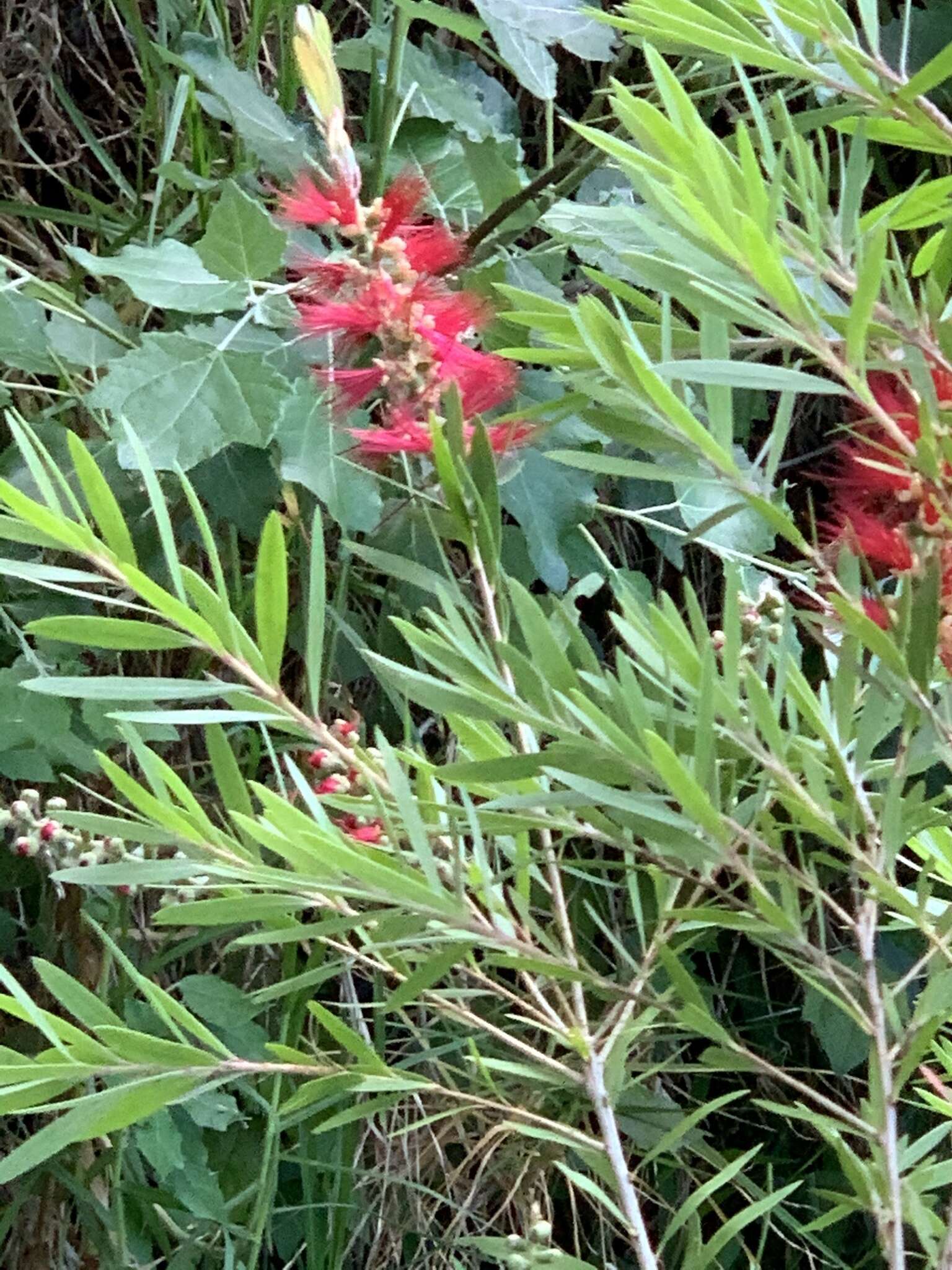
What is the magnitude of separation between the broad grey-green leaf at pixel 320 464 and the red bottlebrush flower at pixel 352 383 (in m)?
0.13

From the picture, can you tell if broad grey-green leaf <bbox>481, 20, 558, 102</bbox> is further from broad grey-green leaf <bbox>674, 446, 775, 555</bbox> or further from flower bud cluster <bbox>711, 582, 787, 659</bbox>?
flower bud cluster <bbox>711, 582, 787, 659</bbox>

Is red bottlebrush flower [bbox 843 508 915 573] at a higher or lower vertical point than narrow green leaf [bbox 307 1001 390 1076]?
higher

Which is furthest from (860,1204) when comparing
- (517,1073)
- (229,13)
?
(229,13)

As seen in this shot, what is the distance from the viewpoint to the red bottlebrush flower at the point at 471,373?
234mm

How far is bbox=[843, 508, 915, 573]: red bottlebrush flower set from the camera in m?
0.20

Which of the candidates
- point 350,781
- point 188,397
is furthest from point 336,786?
point 188,397

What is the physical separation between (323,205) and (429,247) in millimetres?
31

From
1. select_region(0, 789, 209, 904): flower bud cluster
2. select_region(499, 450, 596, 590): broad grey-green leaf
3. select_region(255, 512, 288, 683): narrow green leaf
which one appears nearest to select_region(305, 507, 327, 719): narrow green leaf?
select_region(255, 512, 288, 683): narrow green leaf

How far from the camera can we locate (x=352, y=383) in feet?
0.88

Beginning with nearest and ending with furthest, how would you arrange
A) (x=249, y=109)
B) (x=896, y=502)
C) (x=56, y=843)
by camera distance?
1. (x=896, y=502)
2. (x=56, y=843)
3. (x=249, y=109)

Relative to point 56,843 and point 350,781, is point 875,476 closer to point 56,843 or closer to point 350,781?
point 350,781

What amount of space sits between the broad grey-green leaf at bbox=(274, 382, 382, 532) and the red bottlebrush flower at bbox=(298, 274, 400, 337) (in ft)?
0.62

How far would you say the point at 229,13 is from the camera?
66 centimetres

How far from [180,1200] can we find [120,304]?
15.4 inches
